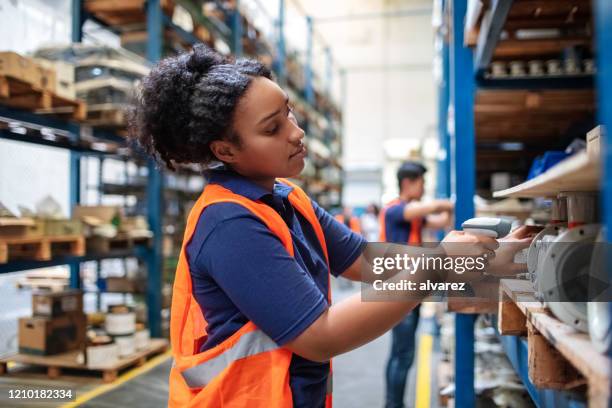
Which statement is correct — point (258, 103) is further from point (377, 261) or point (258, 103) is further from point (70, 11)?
point (70, 11)

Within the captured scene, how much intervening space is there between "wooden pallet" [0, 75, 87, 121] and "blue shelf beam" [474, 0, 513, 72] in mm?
3149

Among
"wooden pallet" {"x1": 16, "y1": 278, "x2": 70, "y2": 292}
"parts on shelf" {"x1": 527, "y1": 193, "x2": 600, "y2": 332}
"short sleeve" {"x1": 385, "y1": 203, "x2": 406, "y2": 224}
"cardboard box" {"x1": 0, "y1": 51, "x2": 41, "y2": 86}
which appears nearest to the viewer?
"parts on shelf" {"x1": 527, "y1": 193, "x2": 600, "y2": 332}

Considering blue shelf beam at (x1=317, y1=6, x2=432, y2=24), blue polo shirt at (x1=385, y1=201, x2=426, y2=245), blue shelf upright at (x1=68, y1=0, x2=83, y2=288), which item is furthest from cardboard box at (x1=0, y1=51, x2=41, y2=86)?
blue shelf beam at (x1=317, y1=6, x2=432, y2=24)

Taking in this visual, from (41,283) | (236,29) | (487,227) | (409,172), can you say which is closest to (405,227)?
(409,172)

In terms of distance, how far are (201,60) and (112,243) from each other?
391 cm

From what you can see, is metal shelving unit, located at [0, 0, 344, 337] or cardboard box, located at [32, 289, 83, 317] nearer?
metal shelving unit, located at [0, 0, 344, 337]

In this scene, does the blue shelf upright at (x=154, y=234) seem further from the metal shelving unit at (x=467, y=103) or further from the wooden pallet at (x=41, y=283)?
the metal shelving unit at (x=467, y=103)

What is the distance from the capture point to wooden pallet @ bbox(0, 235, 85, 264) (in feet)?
12.0

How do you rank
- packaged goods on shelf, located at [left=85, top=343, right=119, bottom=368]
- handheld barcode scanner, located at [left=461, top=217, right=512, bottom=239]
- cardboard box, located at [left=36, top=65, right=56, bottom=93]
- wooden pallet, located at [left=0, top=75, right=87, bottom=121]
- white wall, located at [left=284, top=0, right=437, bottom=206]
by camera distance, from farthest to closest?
white wall, located at [left=284, top=0, right=437, bottom=206]
packaged goods on shelf, located at [left=85, top=343, right=119, bottom=368]
cardboard box, located at [left=36, top=65, right=56, bottom=93]
wooden pallet, located at [left=0, top=75, right=87, bottom=121]
handheld barcode scanner, located at [left=461, top=217, right=512, bottom=239]

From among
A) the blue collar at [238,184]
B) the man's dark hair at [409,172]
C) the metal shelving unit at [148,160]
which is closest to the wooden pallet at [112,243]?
the metal shelving unit at [148,160]

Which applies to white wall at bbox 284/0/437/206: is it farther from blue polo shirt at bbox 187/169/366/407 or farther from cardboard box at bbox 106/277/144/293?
blue polo shirt at bbox 187/169/366/407

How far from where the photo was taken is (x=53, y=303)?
4.51 metres

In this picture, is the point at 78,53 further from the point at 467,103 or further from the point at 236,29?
the point at 467,103

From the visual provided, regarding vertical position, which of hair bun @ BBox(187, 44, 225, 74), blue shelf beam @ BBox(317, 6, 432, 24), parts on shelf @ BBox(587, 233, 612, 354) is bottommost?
parts on shelf @ BBox(587, 233, 612, 354)
